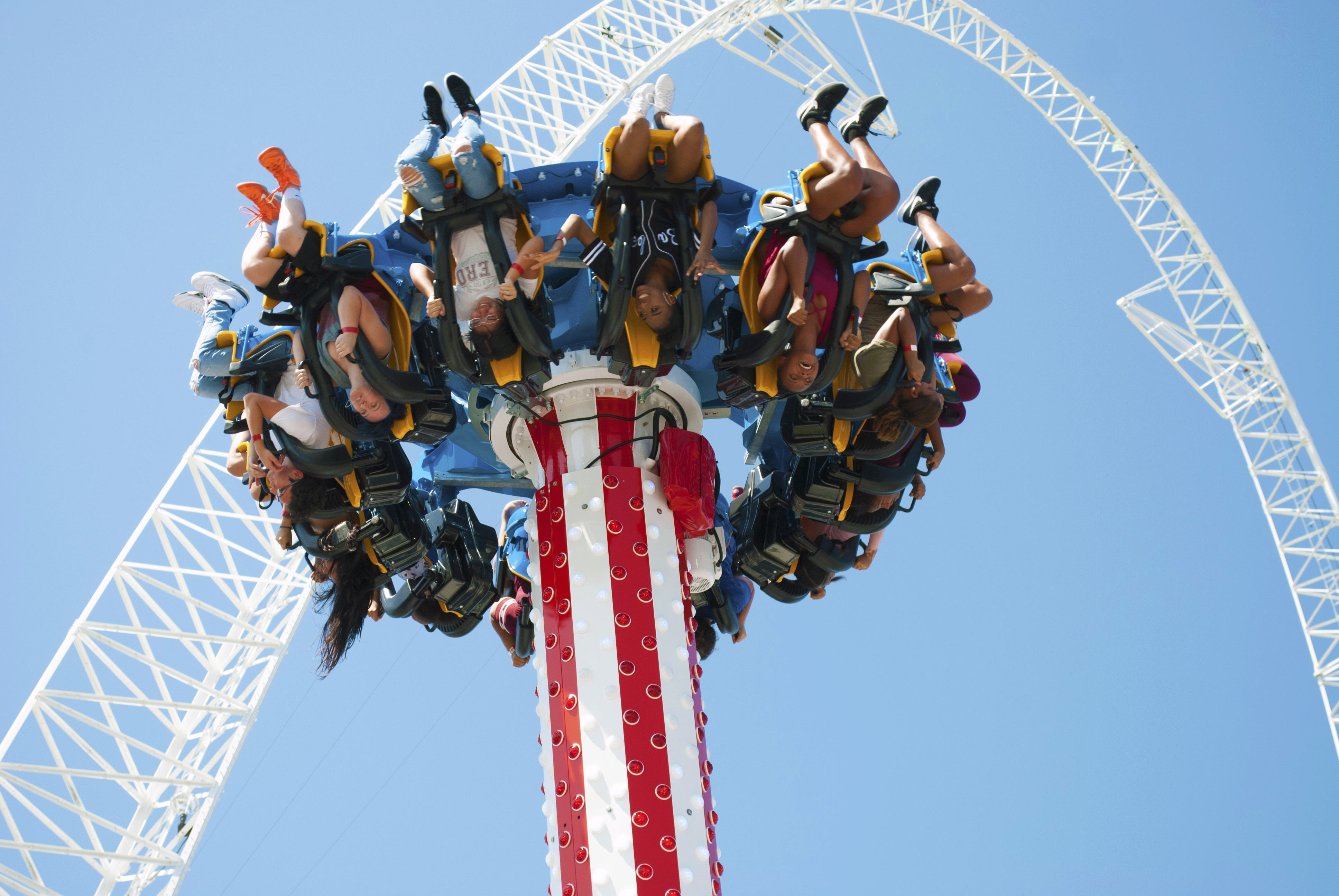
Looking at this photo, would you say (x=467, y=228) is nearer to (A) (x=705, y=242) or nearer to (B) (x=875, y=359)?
(A) (x=705, y=242)

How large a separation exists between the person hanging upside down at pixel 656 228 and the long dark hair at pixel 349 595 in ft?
13.7

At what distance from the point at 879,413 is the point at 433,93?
188 inches

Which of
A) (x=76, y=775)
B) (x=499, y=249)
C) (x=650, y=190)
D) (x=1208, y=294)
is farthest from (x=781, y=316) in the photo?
(x=1208, y=294)

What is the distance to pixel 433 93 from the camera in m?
11.5

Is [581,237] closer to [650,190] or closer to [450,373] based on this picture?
[650,190]

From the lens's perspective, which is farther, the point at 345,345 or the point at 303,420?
the point at 303,420

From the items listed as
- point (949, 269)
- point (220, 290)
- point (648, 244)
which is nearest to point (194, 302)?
point (220, 290)

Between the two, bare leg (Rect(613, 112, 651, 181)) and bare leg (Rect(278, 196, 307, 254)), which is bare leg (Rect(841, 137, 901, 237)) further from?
bare leg (Rect(278, 196, 307, 254))

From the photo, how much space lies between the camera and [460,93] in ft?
37.5

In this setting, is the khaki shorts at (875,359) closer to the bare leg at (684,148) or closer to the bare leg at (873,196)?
the bare leg at (873,196)

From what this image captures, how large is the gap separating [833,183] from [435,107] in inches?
131

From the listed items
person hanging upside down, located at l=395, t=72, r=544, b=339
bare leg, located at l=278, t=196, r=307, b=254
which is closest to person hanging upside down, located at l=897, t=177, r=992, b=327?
person hanging upside down, located at l=395, t=72, r=544, b=339

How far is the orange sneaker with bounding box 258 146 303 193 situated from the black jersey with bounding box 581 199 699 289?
2.54 m

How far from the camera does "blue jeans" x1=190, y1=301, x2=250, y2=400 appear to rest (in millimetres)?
12805
